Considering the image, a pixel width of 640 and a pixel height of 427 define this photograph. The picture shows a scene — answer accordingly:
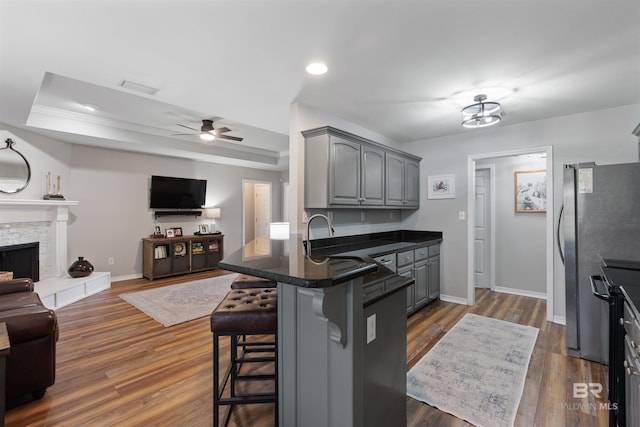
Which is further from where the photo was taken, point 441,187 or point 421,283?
point 441,187

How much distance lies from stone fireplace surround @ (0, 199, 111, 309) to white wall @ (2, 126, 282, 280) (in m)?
0.23

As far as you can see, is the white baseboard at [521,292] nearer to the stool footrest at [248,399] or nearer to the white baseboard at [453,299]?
the white baseboard at [453,299]

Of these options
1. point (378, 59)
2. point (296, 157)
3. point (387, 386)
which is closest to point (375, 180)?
point (296, 157)

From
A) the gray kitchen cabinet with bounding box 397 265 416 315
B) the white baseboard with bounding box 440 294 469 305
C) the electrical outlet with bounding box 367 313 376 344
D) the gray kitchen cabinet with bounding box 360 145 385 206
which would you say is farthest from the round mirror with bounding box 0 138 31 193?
the white baseboard with bounding box 440 294 469 305

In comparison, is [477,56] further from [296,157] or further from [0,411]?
[0,411]

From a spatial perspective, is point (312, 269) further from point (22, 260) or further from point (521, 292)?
point (22, 260)

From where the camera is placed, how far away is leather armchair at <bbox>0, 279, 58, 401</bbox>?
6.11ft

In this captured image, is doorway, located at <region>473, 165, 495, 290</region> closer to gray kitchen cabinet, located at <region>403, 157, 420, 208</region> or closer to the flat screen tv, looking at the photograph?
gray kitchen cabinet, located at <region>403, 157, 420, 208</region>

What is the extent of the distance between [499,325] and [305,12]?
11.7ft

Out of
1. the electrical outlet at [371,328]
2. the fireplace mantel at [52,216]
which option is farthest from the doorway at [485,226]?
the fireplace mantel at [52,216]

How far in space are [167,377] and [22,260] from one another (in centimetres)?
338

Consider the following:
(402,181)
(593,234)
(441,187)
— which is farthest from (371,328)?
(441,187)

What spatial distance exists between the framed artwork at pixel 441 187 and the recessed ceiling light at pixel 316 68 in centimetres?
267

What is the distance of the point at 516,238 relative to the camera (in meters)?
4.66
